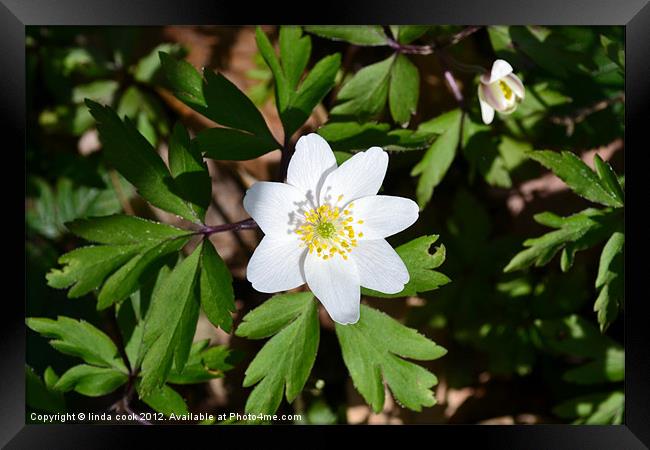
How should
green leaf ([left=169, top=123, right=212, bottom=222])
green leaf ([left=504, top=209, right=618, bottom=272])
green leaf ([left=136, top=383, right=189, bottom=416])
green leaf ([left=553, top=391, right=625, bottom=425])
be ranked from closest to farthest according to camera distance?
green leaf ([left=169, top=123, right=212, bottom=222]), green leaf ([left=504, top=209, right=618, bottom=272]), green leaf ([left=136, top=383, right=189, bottom=416]), green leaf ([left=553, top=391, right=625, bottom=425])

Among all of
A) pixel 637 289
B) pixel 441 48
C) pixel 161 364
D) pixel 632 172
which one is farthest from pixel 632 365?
pixel 161 364

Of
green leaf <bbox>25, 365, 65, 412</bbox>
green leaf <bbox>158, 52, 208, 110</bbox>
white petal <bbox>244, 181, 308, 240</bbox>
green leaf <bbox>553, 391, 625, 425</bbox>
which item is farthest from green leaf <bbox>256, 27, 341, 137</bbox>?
green leaf <bbox>553, 391, 625, 425</bbox>

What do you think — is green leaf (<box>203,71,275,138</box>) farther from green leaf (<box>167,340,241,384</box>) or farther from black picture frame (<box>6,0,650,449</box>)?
green leaf (<box>167,340,241,384</box>)

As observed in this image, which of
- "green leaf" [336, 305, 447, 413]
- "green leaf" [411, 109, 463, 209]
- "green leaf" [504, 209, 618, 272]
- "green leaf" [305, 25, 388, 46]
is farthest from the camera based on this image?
"green leaf" [411, 109, 463, 209]

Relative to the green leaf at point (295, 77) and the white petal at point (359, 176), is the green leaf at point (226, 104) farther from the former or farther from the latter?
the white petal at point (359, 176)

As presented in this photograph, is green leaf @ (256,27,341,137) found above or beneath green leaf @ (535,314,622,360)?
above

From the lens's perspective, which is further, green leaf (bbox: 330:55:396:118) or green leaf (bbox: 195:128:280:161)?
green leaf (bbox: 330:55:396:118)
